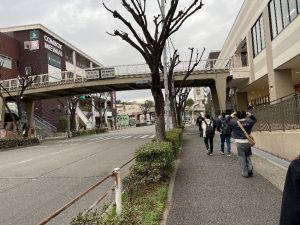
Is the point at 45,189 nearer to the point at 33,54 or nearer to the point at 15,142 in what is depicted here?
the point at 15,142

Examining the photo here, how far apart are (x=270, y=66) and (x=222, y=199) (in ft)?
70.6

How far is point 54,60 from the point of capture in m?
70.6

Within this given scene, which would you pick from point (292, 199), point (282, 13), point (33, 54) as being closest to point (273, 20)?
point (282, 13)

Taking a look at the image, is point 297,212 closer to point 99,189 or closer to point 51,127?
point 99,189

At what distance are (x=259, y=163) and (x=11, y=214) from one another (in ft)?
24.2

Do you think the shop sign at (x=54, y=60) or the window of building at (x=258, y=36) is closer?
the window of building at (x=258, y=36)

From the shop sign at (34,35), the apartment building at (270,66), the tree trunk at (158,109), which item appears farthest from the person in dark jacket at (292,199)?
the shop sign at (34,35)

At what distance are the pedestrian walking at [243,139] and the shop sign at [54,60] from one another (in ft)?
Answer: 199

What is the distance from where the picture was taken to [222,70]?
130 ft

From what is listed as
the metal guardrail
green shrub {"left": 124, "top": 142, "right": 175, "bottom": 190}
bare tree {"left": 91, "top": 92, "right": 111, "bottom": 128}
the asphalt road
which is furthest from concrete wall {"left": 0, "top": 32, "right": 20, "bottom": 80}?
green shrub {"left": 124, "top": 142, "right": 175, "bottom": 190}

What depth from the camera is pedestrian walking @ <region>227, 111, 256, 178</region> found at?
10.1 meters

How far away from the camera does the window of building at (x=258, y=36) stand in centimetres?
3004

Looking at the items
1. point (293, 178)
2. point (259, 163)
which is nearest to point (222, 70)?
point (259, 163)

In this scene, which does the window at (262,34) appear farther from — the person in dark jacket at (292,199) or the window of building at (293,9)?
the person in dark jacket at (292,199)
